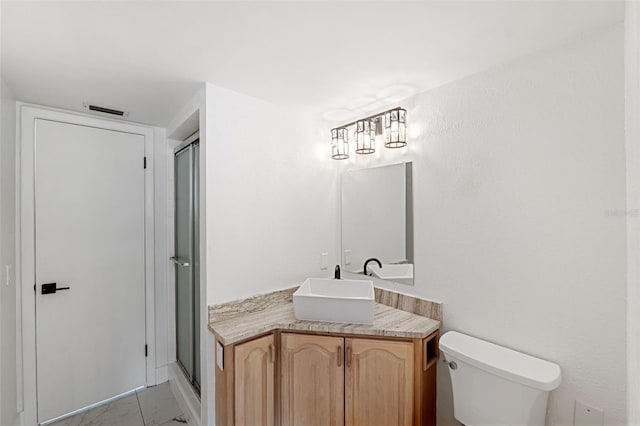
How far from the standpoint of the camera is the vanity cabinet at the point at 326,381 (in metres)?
1.51

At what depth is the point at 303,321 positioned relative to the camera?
5.52 ft

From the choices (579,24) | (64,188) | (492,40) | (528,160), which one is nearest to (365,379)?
(528,160)

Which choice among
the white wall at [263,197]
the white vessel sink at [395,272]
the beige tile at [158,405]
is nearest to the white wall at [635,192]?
the white vessel sink at [395,272]

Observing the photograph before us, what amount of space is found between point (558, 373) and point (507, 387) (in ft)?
0.70

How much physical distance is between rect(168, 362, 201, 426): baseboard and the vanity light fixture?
2.06m

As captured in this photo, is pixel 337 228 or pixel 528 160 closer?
pixel 528 160

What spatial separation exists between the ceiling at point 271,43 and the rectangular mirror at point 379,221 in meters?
0.59

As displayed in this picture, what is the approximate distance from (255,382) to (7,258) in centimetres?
167

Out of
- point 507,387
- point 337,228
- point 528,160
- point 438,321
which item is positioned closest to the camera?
point 507,387

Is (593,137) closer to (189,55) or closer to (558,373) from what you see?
(558,373)

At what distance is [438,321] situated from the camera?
1.68 metres

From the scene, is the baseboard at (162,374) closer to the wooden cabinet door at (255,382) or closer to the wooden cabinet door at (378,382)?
the wooden cabinet door at (255,382)

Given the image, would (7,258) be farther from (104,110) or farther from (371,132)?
(371,132)

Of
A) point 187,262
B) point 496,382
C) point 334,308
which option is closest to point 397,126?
point 334,308
